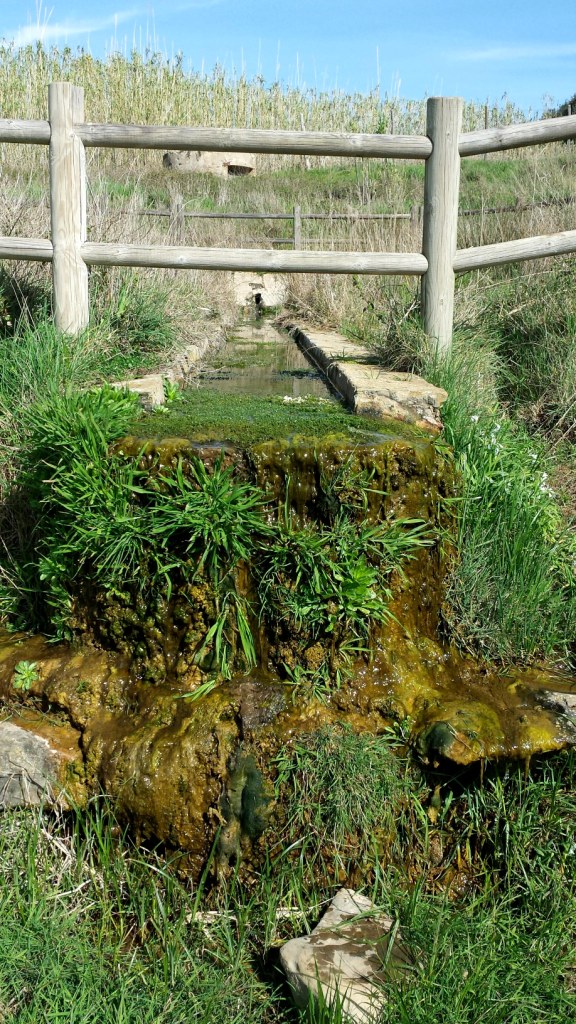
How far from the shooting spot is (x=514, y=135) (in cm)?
545

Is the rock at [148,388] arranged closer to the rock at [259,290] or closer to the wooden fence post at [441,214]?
the wooden fence post at [441,214]

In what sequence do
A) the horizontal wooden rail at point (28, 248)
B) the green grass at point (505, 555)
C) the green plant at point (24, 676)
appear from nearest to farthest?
the green plant at point (24, 676), the green grass at point (505, 555), the horizontal wooden rail at point (28, 248)

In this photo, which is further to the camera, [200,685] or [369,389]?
[369,389]

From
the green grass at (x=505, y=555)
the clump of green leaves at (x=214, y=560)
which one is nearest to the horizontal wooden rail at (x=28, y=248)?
the clump of green leaves at (x=214, y=560)

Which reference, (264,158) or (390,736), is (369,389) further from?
(264,158)

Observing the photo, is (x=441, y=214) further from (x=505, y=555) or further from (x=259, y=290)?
(x=259, y=290)

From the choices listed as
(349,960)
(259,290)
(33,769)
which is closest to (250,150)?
(33,769)

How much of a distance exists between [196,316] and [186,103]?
17.3m

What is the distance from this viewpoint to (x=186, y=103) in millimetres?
23078

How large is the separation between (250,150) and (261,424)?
6.78ft

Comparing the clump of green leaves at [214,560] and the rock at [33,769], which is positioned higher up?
the clump of green leaves at [214,560]

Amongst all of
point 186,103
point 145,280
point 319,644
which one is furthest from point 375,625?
point 186,103

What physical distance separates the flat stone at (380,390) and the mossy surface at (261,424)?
13 cm

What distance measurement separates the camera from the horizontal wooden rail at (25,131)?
5426 millimetres
